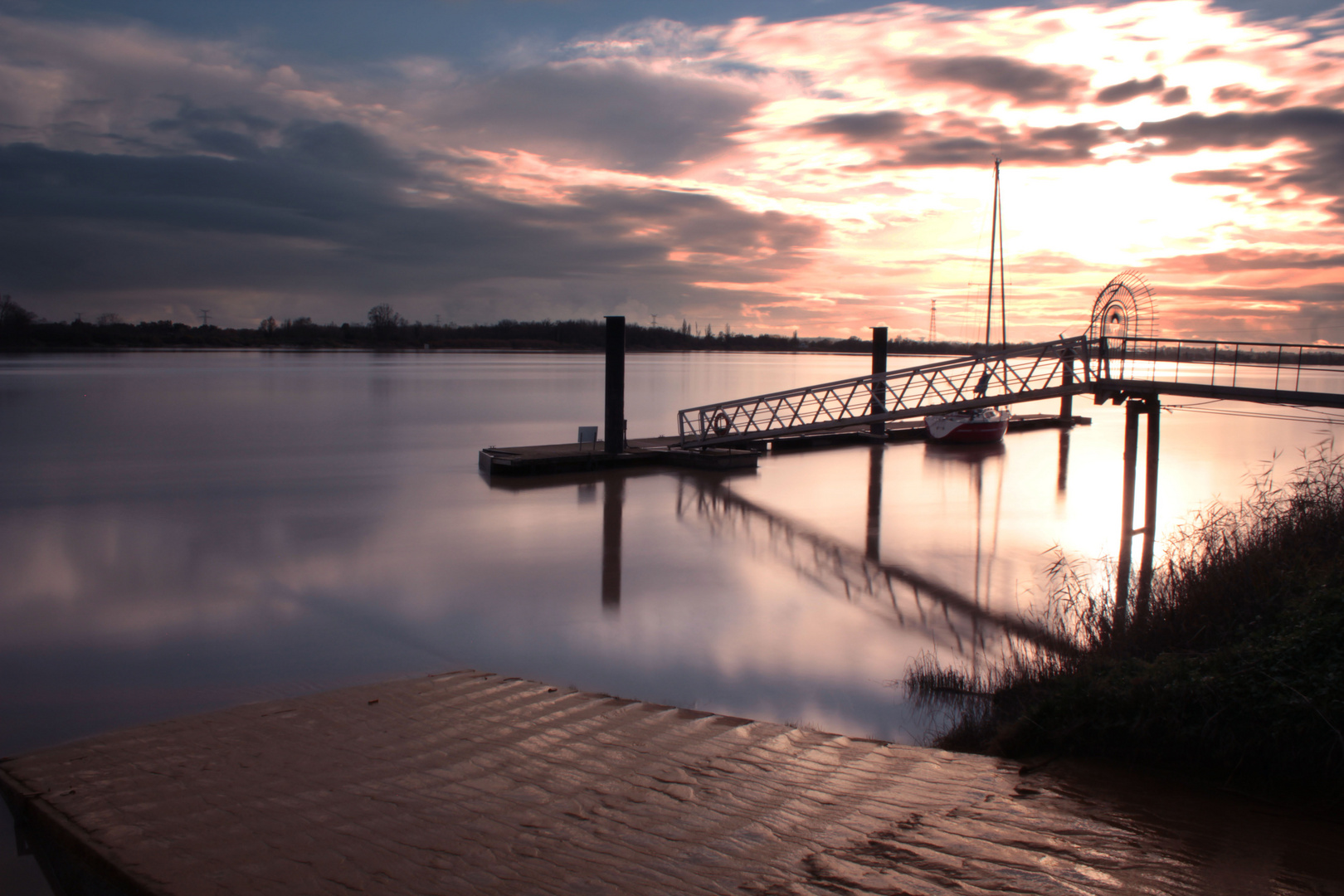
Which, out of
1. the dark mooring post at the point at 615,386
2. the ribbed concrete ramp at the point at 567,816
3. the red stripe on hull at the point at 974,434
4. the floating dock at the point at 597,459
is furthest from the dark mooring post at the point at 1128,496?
the red stripe on hull at the point at 974,434

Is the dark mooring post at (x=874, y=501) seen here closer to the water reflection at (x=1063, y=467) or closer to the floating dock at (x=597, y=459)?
the floating dock at (x=597, y=459)

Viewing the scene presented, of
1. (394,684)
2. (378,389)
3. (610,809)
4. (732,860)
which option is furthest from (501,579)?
(378,389)

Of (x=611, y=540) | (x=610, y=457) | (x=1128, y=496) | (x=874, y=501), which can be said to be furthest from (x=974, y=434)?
(x=611, y=540)

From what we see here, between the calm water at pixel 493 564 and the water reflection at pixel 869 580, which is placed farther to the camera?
the water reflection at pixel 869 580

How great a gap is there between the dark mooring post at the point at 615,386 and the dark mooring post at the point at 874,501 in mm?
7304

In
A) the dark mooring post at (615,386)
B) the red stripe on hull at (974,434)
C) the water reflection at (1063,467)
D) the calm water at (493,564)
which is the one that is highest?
the dark mooring post at (615,386)

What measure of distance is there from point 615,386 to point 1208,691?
65.5ft

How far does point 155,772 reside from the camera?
530cm

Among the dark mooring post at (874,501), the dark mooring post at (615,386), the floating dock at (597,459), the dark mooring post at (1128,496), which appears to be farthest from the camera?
the dark mooring post at (615,386)

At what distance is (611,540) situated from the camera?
53.0ft

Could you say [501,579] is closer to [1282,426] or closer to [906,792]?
[906,792]

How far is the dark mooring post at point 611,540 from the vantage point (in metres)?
12.4

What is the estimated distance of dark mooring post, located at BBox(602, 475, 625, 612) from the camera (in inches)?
486

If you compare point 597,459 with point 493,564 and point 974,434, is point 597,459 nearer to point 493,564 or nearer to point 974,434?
point 493,564
